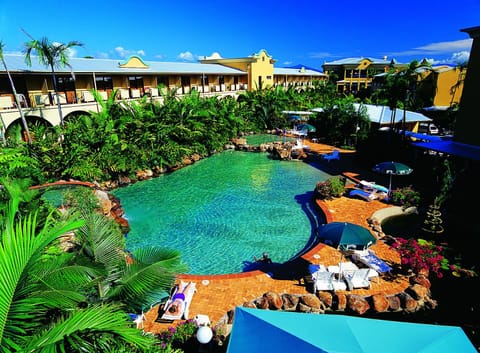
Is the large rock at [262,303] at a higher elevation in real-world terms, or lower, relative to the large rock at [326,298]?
higher

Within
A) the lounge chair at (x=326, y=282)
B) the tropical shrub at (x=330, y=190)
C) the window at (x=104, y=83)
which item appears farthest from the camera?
the window at (x=104, y=83)

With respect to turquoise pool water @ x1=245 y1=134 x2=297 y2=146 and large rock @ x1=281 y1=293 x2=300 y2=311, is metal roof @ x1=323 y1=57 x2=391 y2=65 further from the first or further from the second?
large rock @ x1=281 y1=293 x2=300 y2=311

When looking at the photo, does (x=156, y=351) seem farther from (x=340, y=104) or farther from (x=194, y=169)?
(x=340, y=104)

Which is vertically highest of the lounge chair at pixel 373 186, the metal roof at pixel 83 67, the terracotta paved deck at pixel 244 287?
the metal roof at pixel 83 67

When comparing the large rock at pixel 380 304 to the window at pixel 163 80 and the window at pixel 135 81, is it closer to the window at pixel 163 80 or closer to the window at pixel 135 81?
the window at pixel 135 81

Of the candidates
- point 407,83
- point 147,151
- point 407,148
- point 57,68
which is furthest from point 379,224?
point 57,68

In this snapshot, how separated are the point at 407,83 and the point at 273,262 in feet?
57.1

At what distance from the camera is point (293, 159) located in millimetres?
24719

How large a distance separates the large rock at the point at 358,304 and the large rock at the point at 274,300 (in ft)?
6.35

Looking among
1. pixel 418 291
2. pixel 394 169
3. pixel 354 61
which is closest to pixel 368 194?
pixel 394 169

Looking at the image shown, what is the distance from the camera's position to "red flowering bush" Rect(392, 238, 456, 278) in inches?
370

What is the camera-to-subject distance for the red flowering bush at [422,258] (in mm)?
9391

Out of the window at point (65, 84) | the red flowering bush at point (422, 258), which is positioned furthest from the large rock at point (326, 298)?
the window at point (65, 84)

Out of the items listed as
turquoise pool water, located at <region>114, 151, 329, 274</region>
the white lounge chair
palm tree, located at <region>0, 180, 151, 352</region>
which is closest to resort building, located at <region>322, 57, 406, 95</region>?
turquoise pool water, located at <region>114, 151, 329, 274</region>
